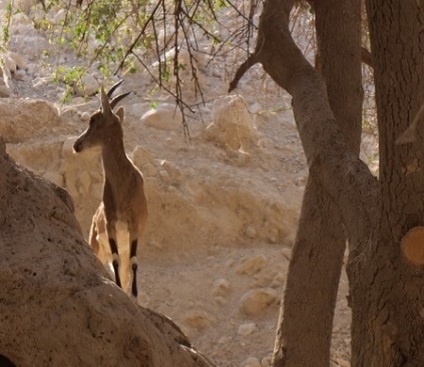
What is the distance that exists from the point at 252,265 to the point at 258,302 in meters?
0.57

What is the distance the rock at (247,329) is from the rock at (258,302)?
0.86ft

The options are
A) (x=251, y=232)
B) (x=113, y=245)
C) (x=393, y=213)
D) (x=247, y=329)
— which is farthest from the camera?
(x=251, y=232)

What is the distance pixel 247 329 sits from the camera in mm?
8336

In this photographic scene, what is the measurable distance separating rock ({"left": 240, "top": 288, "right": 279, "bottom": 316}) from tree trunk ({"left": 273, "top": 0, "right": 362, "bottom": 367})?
10.3ft

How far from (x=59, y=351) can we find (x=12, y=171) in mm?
917

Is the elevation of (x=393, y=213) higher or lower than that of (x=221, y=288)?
higher

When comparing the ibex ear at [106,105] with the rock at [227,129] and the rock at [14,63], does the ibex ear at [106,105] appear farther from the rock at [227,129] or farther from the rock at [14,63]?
the rock at [14,63]

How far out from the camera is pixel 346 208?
149 inches

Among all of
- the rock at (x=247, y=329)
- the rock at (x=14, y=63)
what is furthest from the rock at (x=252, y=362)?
the rock at (x=14, y=63)

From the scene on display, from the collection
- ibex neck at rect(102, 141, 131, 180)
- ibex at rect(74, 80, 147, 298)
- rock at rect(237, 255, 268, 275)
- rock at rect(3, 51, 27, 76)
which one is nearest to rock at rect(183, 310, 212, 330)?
ibex at rect(74, 80, 147, 298)

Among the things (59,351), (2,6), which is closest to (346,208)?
(59,351)

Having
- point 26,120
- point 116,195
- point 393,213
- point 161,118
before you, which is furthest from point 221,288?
point 393,213

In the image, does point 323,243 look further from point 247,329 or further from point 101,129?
point 101,129

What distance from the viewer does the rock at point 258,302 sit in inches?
342
